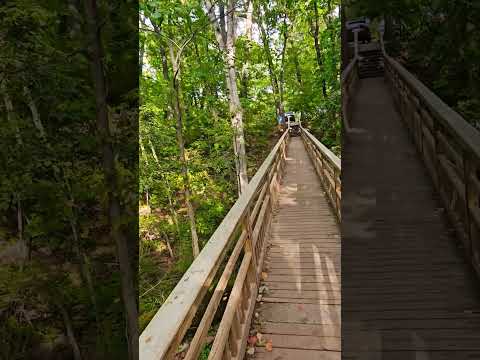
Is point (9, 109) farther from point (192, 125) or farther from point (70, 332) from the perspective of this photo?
point (192, 125)

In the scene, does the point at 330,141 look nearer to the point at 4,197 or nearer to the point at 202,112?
the point at 202,112

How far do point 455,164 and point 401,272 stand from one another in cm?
102

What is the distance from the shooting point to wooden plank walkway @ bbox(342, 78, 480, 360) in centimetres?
126

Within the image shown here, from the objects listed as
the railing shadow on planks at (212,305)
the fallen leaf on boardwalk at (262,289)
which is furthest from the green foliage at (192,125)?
the railing shadow on planks at (212,305)

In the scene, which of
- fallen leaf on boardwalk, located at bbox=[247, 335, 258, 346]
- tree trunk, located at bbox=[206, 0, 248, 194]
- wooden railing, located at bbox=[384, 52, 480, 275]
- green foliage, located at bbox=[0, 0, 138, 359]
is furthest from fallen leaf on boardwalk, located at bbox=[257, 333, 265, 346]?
tree trunk, located at bbox=[206, 0, 248, 194]

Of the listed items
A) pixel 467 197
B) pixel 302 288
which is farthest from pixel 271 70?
pixel 467 197

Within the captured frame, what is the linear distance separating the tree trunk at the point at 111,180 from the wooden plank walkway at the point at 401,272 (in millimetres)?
884

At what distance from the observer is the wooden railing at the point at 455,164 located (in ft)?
5.25

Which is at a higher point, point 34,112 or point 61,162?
point 34,112

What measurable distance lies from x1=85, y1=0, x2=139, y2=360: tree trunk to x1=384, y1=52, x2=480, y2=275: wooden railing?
1599mm

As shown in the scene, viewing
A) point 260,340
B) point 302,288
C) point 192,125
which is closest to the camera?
point 260,340

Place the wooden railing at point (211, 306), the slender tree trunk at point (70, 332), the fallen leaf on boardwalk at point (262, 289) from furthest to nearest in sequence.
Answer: the fallen leaf on boardwalk at point (262, 289) < the slender tree trunk at point (70, 332) < the wooden railing at point (211, 306)

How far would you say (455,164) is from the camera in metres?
2.16

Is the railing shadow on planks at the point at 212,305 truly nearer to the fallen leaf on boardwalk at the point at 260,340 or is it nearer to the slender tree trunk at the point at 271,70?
the fallen leaf on boardwalk at the point at 260,340
